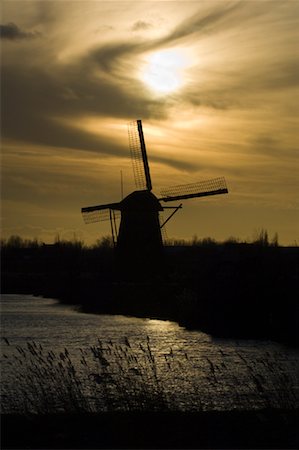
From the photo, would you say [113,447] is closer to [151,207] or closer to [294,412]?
[294,412]

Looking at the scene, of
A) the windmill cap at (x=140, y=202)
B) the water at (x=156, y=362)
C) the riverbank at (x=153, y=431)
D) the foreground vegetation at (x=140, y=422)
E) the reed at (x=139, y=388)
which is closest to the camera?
the riverbank at (x=153, y=431)

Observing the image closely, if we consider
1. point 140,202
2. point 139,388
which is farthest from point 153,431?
point 140,202

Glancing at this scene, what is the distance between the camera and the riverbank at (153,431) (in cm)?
1368

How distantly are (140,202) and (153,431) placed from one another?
156 feet

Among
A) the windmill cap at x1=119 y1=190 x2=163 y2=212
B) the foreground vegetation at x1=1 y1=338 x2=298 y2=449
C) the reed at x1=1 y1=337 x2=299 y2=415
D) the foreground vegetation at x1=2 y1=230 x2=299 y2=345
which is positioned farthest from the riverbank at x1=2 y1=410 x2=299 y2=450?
the windmill cap at x1=119 y1=190 x2=163 y2=212

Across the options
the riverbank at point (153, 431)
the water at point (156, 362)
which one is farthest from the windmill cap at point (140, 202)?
the riverbank at point (153, 431)

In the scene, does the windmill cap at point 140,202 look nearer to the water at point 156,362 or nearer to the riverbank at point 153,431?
the water at point 156,362

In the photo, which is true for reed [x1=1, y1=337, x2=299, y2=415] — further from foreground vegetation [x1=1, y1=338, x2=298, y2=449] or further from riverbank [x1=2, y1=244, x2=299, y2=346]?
riverbank [x1=2, y1=244, x2=299, y2=346]

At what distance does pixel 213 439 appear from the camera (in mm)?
14148

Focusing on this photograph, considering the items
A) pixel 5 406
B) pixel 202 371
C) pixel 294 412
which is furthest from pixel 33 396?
pixel 202 371

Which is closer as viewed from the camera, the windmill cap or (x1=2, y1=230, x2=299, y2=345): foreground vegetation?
(x1=2, y1=230, x2=299, y2=345): foreground vegetation

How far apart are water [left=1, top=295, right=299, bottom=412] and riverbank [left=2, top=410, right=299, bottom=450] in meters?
0.69

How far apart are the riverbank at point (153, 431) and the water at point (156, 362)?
2.25 feet

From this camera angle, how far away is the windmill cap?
61469 millimetres
